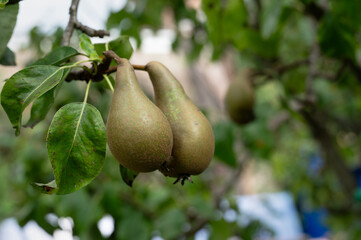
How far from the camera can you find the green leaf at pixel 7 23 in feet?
2.68

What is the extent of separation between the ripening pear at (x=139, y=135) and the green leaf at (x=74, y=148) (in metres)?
0.03

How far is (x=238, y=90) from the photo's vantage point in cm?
173

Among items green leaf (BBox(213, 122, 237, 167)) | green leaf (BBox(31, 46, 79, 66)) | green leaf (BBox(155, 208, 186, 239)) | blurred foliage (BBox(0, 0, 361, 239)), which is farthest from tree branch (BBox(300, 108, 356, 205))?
green leaf (BBox(31, 46, 79, 66))

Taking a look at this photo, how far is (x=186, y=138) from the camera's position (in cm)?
73

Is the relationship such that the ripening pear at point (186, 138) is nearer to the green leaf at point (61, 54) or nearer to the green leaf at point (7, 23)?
the green leaf at point (61, 54)

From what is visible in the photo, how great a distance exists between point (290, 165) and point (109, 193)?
2393 mm

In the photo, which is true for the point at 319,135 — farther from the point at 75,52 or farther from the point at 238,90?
the point at 75,52

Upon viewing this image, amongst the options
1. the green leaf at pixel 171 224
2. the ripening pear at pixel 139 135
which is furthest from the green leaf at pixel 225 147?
the ripening pear at pixel 139 135

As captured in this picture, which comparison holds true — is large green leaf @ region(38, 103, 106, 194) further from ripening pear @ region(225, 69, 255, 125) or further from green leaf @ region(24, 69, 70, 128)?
ripening pear @ region(225, 69, 255, 125)

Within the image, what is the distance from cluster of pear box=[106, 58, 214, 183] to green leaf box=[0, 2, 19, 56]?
252 mm

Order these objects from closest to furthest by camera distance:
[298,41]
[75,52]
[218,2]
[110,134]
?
[110,134] → [75,52] → [218,2] → [298,41]

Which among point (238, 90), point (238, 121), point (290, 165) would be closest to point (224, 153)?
point (238, 121)

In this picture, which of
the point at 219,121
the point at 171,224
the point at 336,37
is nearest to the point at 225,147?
the point at 219,121

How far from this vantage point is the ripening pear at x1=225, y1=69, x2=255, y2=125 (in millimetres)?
1704
